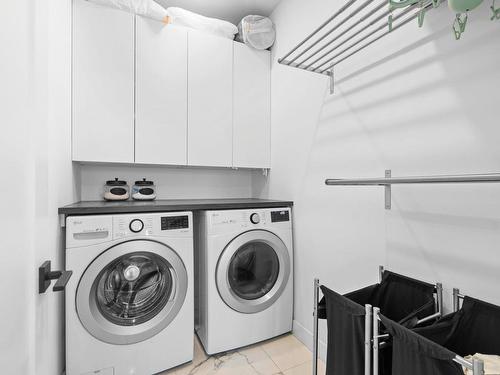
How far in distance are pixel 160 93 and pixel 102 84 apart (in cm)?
37

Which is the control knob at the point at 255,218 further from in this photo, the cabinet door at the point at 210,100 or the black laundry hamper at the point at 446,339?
the black laundry hamper at the point at 446,339

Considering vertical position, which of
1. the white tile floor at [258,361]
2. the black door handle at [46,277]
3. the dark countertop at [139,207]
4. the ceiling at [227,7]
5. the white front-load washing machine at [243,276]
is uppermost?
the ceiling at [227,7]

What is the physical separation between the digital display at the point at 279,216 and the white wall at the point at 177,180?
0.74 m

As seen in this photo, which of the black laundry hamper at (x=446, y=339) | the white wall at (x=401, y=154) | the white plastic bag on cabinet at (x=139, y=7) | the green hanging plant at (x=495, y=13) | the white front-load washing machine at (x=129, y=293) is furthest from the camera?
the white plastic bag on cabinet at (x=139, y=7)

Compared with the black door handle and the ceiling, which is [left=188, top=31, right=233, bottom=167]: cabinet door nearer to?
the ceiling

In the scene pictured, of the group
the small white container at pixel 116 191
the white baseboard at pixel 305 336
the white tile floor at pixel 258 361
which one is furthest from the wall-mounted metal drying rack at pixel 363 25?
the white tile floor at pixel 258 361

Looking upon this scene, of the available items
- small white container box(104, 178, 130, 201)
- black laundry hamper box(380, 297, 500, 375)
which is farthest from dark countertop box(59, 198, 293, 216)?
black laundry hamper box(380, 297, 500, 375)

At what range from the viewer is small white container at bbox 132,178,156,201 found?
1942 millimetres

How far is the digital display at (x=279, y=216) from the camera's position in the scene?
1793 millimetres

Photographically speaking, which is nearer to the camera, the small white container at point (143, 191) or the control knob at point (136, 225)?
the control knob at point (136, 225)

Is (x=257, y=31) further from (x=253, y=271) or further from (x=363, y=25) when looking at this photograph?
(x=253, y=271)

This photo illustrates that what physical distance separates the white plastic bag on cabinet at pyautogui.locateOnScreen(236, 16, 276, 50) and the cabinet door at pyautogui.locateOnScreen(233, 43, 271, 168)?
0.08 metres

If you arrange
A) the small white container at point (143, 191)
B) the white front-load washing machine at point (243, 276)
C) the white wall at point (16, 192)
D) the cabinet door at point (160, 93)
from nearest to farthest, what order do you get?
the white wall at point (16, 192) → the white front-load washing machine at point (243, 276) → the cabinet door at point (160, 93) → the small white container at point (143, 191)

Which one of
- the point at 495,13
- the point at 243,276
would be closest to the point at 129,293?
the point at 243,276
